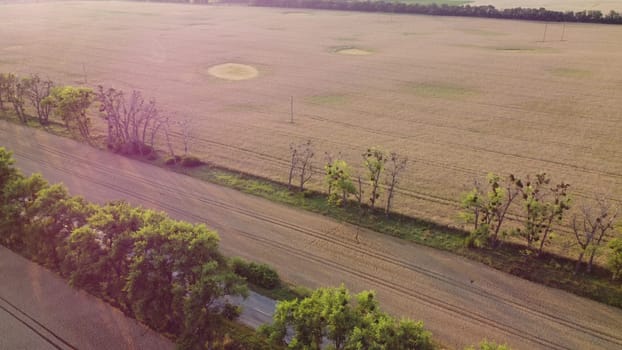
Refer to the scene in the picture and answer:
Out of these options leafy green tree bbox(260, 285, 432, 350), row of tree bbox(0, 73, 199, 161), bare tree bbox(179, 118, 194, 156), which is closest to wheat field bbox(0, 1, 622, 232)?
bare tree bbox(179, 118, 194, 156)

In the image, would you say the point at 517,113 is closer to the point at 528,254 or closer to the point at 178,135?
the point at 528,254

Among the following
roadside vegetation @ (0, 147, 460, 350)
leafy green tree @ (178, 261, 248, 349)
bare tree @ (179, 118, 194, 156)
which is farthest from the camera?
bare tree @ (179, 118, 194, 156)

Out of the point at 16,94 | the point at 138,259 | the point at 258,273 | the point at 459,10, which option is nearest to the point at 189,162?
the point at 258,273

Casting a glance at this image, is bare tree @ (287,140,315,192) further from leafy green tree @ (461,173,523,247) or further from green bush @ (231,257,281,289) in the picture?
leafy green tree @ (461,173,523,247)

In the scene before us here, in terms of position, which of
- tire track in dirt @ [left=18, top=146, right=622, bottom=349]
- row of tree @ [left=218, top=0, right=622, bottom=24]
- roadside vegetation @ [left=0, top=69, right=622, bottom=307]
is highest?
row of tree @ [left=218, top=0, right=622, bottom=24]

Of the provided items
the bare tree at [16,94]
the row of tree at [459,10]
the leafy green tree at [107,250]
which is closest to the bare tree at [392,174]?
the leafy green tree at [107,250]

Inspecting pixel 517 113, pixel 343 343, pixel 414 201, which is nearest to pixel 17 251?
pixel 343 343
